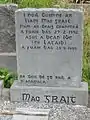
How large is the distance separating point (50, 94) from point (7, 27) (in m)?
1.62

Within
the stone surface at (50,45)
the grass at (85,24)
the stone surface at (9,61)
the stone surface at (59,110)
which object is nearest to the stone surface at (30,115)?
the stone surface at (59,110)

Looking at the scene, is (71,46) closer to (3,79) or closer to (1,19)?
Answer: (3,79)

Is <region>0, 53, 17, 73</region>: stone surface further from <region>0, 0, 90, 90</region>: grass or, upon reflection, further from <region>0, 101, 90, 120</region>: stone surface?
<region>0, 101, 90, 120</region>: stone surface

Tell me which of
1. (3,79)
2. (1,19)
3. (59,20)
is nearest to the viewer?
(59,20)

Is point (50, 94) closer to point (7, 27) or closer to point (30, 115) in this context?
point (30, 115)

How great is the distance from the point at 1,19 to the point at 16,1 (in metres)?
1.68

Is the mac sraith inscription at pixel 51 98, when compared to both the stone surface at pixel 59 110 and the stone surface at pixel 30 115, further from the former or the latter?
the stone surface at pixel 30 115

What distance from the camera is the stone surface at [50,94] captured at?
203 inches

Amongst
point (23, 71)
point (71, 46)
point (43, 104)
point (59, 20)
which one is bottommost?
point (43, 104)

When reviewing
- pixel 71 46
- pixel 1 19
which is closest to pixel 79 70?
pixel 71 46

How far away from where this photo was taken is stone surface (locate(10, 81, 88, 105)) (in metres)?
5.17

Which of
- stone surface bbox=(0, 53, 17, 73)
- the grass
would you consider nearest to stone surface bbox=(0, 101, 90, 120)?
the grass

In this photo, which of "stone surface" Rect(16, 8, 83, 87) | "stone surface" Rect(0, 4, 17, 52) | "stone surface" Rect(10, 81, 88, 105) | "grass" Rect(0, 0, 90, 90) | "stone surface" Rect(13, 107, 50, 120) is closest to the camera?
"stone surface" Rect(13, 107, 50, 120)

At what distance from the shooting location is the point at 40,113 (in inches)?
179
